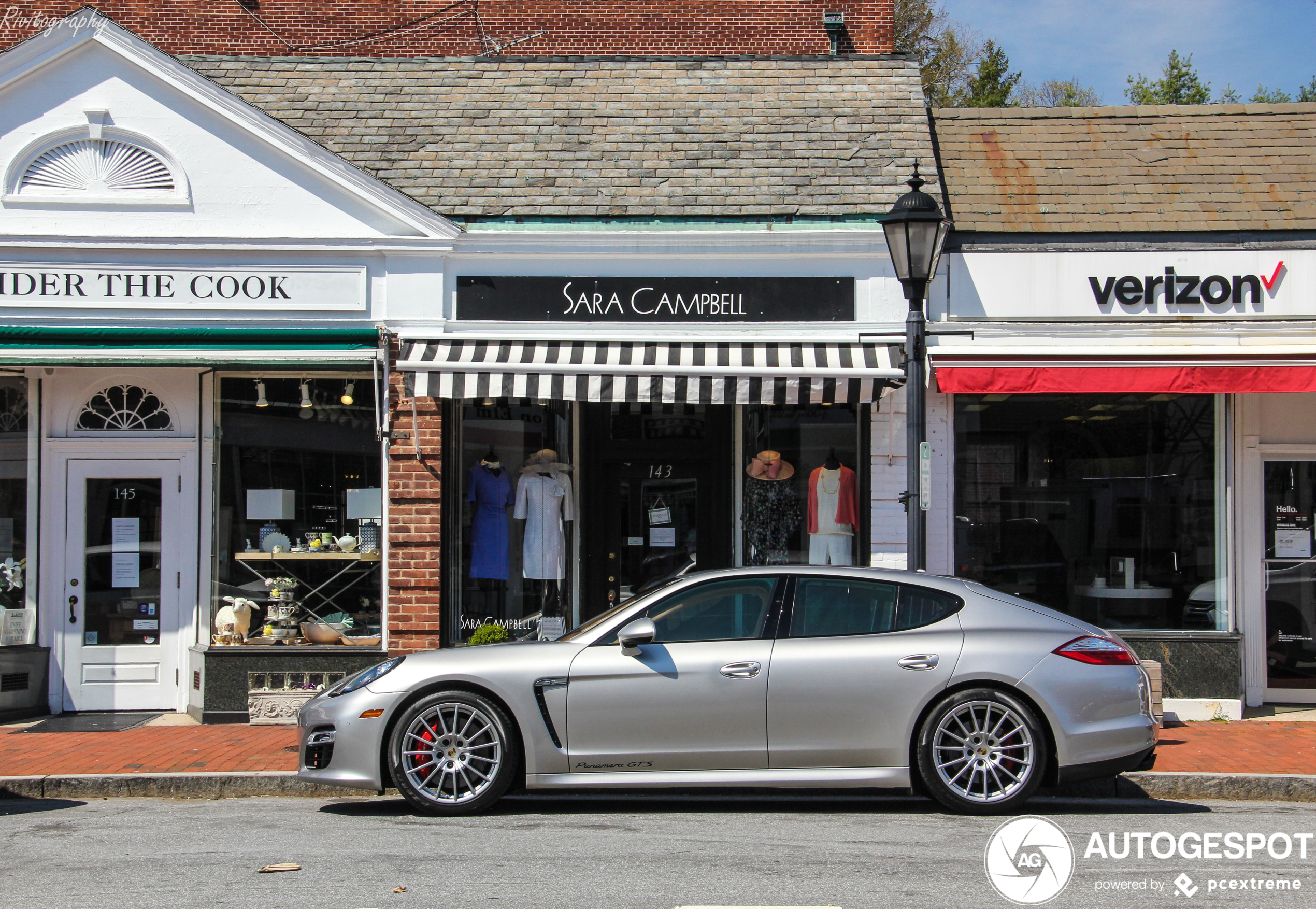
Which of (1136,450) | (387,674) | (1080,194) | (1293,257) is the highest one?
(1080,194)

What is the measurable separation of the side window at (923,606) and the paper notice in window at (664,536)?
4315 mm

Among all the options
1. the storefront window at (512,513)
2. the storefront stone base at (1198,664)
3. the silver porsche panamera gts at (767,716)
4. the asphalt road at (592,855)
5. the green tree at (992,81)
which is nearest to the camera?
the asphalt road at (592,855)

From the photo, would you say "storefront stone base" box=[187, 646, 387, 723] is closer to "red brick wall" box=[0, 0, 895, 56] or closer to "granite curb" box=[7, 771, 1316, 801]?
"granite curb" box=[7, 771, 1316, 801]

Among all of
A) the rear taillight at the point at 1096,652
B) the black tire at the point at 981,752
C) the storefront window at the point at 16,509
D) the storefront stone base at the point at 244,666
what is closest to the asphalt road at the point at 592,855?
the black tire at the point at 981,752

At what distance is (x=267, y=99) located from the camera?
11.0 meters

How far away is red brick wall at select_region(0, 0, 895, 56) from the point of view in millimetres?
14211

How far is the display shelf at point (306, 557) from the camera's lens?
399 inches

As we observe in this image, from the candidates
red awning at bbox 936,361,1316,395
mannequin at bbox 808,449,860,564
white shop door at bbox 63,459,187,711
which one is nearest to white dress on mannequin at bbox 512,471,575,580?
mannequin at bbox 808,449,860,564

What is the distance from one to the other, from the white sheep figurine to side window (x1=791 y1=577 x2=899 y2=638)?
539 cm

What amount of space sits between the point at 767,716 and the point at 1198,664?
4.99 metres

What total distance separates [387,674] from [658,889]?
2312 mm

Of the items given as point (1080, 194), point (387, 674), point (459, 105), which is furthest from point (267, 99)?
point (1080, 194)

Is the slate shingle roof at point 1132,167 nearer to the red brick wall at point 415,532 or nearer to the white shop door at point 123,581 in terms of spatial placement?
the red brick wall at point 415,532

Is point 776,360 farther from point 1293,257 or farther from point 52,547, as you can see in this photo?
point 52,547
